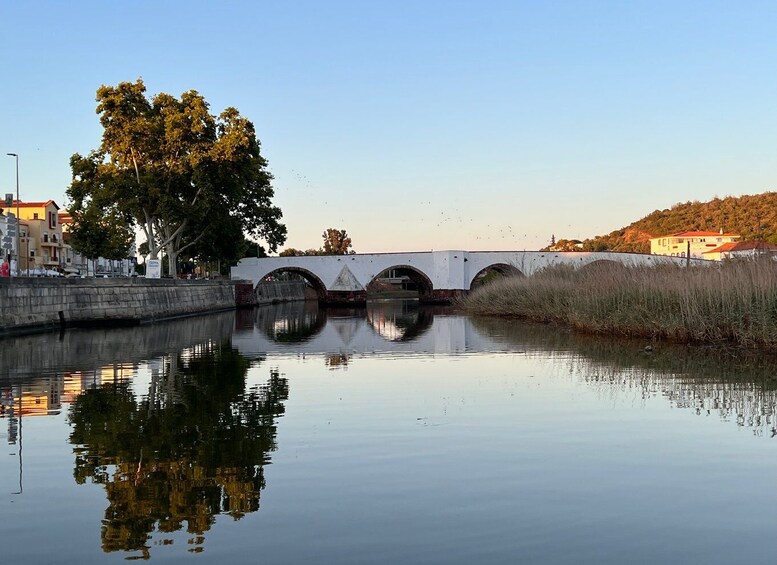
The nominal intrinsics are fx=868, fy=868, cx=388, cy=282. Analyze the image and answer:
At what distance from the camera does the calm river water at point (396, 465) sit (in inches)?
231

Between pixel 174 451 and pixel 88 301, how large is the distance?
28.7m

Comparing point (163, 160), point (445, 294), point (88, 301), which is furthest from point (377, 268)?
point (88, 301)

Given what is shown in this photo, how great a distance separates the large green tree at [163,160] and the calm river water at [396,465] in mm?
30204

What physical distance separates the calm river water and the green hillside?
125 metres

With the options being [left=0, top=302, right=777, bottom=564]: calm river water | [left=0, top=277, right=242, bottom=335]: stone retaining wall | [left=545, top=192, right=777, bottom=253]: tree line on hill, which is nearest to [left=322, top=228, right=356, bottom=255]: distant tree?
[left=545, top=192, right=777, bottom=253]: tree line on hill

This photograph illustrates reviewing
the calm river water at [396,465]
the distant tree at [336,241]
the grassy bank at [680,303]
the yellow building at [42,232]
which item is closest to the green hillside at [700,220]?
the distant tree at [336,241]

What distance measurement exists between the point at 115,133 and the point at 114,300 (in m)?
12.7

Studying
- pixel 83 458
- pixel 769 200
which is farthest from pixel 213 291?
pixel 769 200

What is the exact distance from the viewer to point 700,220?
16500cm

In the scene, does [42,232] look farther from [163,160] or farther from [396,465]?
[396,465]

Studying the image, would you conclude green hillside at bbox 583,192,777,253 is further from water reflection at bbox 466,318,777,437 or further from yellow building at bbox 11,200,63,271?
water reflection at bbox 466,318,777,437

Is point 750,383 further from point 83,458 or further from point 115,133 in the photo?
point 115,133

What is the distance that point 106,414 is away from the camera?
461 inches

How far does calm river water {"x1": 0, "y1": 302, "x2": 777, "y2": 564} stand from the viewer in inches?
231
